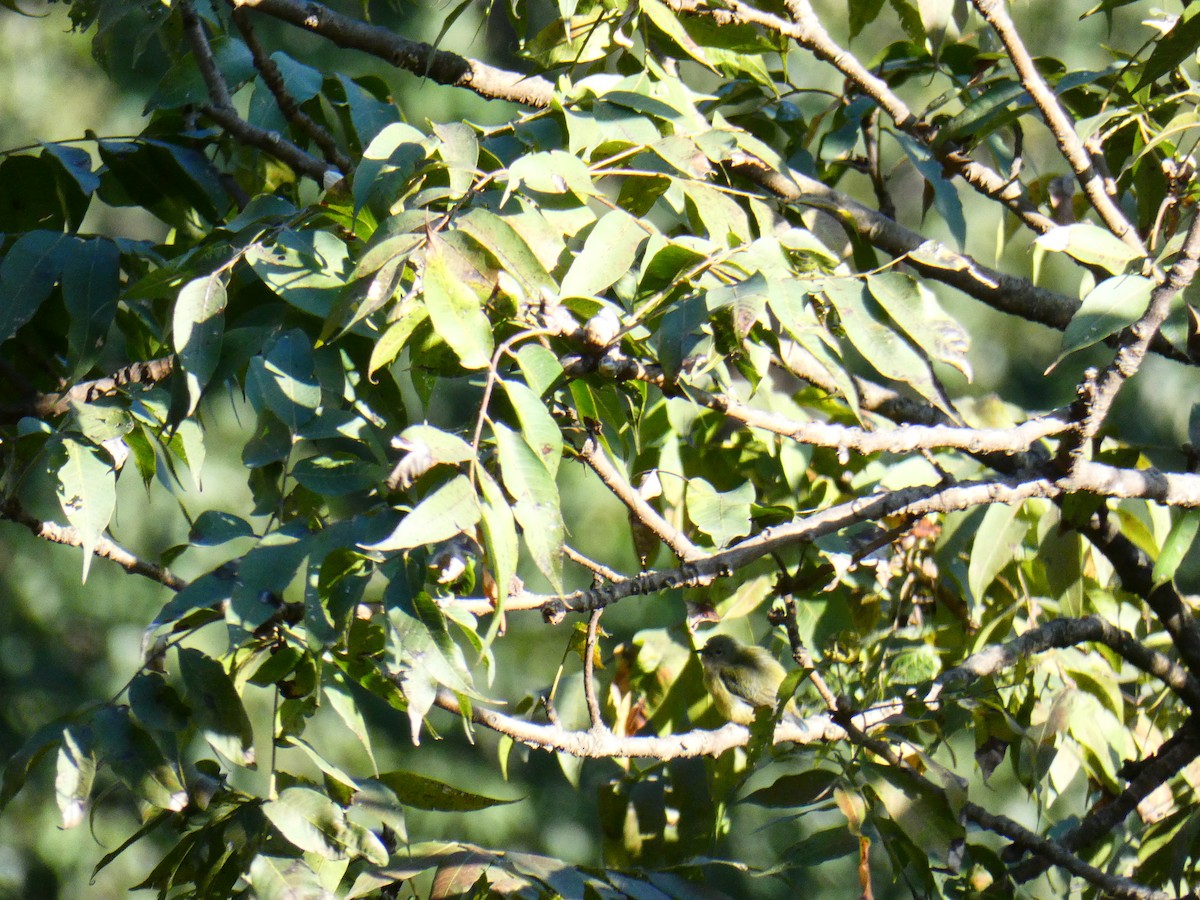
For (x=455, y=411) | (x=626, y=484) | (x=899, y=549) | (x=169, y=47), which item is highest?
(x=169, y=47)

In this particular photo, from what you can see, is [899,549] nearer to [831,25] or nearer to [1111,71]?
[1111,71]

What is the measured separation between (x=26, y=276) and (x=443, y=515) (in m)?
0.39

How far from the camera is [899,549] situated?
0.94 m

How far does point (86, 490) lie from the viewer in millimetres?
596

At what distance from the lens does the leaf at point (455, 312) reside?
468 mm

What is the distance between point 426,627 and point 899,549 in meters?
0.55

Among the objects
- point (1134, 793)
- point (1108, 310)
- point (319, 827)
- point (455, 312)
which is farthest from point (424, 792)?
point (1134, 793)

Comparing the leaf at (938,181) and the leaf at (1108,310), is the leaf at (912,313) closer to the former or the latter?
the leaf at (1108,310)

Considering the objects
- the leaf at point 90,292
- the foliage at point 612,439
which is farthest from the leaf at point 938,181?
the leaf at point 90,292

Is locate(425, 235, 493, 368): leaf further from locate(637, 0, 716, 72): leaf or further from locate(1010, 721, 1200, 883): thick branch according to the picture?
locate(1010, 721, 1200, 883): thick branch

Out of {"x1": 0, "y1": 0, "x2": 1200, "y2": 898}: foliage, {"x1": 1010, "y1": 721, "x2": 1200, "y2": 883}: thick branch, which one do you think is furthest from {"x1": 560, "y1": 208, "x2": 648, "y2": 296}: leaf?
{"x1": 1010, "y1": 721, "x2": 1200, "y2": 883}: thick branch

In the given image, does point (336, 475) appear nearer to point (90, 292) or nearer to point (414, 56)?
point (90, 292)

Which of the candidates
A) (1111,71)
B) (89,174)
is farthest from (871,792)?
(89,174)

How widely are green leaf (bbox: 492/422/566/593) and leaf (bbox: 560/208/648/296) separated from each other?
0.28 feet
